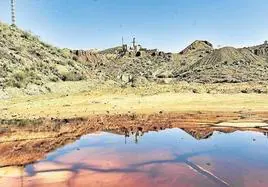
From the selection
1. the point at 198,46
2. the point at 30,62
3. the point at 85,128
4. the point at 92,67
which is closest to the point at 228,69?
the point at 92,67

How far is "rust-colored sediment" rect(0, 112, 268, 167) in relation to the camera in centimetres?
985

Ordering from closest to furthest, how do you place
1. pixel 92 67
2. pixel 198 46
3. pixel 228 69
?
1. pixel 92 67
2. pixel 228 69
3. pixel 198 46

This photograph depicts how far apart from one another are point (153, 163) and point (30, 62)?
2548 cm

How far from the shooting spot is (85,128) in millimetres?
13023

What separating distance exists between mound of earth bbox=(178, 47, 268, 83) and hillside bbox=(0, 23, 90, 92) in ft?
46.1

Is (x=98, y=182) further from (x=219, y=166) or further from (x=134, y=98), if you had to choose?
(x=134, y=98)

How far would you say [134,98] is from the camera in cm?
2230

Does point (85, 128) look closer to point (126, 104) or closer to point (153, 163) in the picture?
point (153, 163)

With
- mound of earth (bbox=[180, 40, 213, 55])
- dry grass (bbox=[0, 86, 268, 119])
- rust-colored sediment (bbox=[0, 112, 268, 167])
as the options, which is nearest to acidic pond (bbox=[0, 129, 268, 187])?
rust-colored sediment (bbox=[0, 112, 268, 167])

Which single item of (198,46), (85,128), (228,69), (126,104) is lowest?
(85,128)

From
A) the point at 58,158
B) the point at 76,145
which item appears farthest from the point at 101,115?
the point at 58,158

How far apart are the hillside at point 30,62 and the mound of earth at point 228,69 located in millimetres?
14050

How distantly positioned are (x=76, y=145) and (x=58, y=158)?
153 centimetres

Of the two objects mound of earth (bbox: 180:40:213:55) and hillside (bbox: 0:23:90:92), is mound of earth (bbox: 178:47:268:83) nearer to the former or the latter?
hillside (bbox: 0:23:90:92)
